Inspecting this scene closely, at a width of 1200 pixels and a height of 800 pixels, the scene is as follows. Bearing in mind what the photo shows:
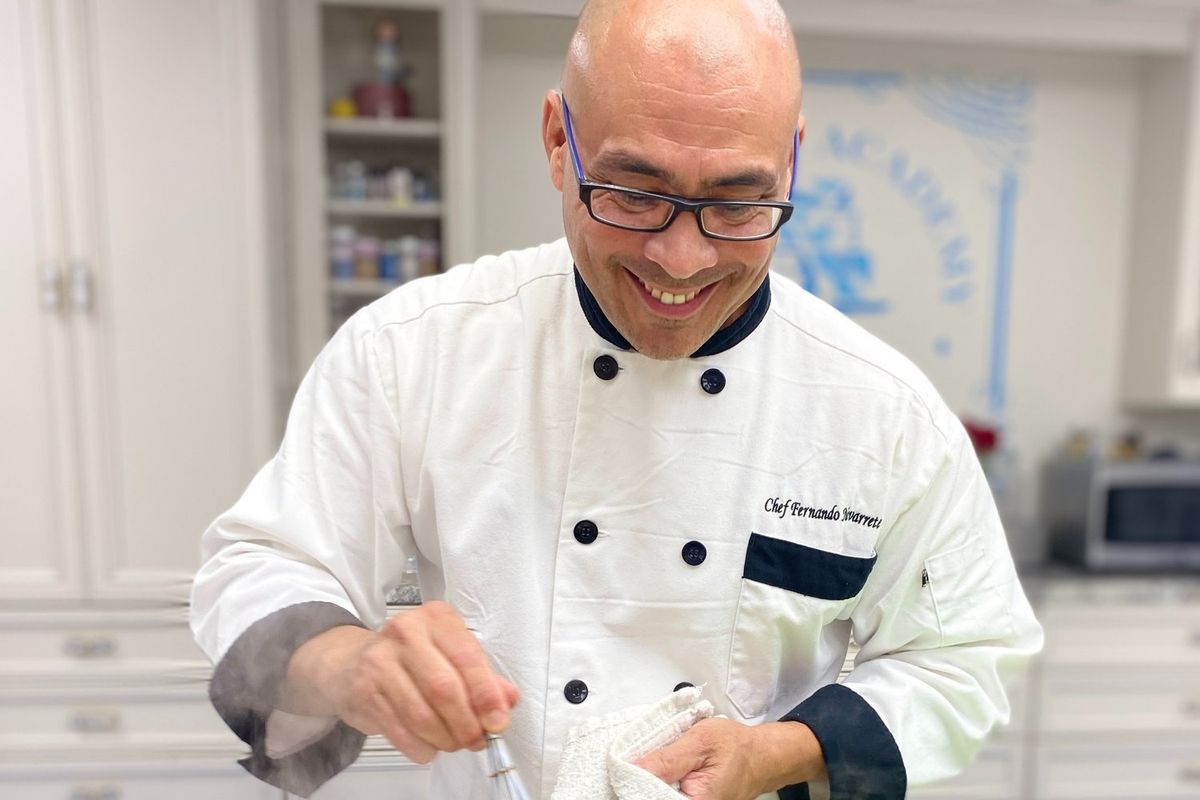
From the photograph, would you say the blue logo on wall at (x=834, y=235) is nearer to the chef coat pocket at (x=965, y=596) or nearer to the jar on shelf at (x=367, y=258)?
the jar on shelf at (x=367, y=258)

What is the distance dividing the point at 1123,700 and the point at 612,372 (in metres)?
1.73

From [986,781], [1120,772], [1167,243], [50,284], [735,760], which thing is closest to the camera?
[735,760]

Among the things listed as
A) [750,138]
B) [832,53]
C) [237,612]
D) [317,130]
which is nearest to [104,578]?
[237,612]

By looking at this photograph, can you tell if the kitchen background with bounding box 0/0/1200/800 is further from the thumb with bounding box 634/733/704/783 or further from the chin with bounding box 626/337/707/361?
the chin with bounding box 626/337/707/361

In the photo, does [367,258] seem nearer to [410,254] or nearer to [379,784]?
[410,254]

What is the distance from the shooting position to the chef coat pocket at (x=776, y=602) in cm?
63

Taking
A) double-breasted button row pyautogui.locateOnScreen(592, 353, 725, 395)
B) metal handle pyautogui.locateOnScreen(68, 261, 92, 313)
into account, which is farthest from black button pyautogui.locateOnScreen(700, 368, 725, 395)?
metal handle pyautogui.locateOnScreen(68, 261, 92, 313)

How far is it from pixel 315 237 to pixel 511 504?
667 mm

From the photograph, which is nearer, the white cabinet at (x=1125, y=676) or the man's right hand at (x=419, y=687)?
the man's right hand at (x=419, y=687)

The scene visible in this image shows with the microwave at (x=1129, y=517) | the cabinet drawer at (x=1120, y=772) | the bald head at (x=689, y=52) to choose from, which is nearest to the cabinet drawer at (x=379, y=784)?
the bald head at (x=689, y=52)

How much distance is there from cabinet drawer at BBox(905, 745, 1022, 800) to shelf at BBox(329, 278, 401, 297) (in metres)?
0.85

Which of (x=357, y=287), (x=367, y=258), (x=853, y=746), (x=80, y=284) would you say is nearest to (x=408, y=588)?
(x=853, y=746)

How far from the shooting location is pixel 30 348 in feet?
3.94

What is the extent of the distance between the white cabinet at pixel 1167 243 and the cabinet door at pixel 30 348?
7.20 ft
